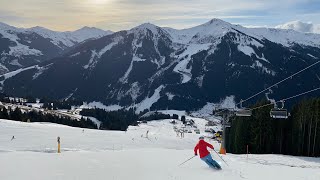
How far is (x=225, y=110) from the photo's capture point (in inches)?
2112

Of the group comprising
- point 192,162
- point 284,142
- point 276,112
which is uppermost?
point 276,112

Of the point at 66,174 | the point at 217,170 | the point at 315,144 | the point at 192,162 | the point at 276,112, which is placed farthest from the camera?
the point at 315,144

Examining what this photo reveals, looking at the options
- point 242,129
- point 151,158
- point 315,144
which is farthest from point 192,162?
point 242,129

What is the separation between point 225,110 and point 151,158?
1083 inches

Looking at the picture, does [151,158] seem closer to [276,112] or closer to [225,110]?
[276,112]

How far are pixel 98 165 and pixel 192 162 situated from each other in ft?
20.5

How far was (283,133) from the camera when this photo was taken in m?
84.3

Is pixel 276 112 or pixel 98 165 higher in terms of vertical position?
pixel 276 112

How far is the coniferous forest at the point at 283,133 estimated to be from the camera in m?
77.9

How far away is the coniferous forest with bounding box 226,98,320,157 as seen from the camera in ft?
256

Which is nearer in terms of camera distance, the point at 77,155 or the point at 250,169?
the point at 250,169

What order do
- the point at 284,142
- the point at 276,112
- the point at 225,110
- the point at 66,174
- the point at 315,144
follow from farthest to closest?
the point at 284,142 < the point at 315,144 < the point at 225,110 < the point at 276,112 < the point at 66,174

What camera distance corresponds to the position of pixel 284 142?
277 ft

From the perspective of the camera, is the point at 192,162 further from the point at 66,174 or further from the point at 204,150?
the point at 66,174
